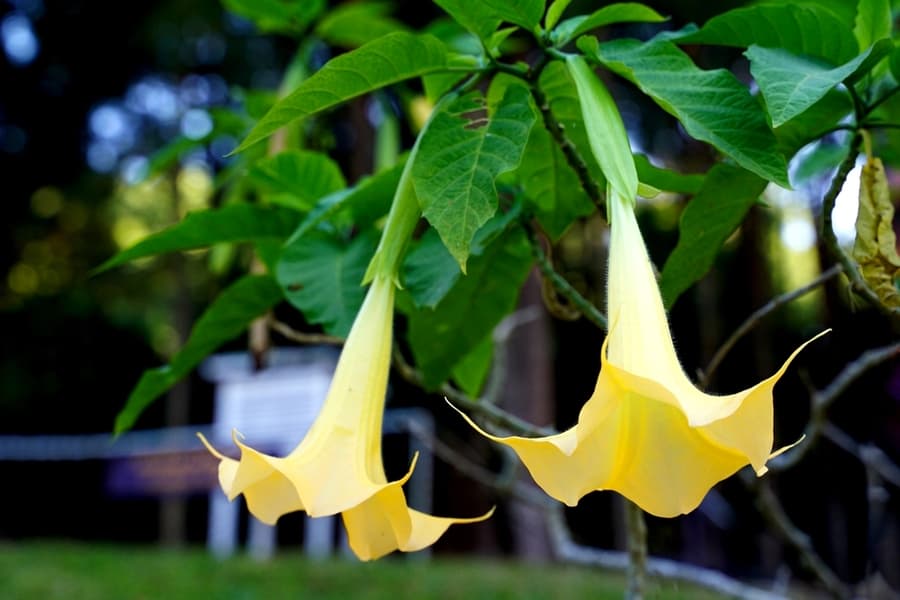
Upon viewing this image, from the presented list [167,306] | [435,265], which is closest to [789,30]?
[435,265]

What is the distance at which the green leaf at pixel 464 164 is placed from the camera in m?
0.50

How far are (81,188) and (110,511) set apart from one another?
2429 millimetres

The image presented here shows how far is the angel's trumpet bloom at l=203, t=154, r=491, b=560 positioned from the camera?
44cm

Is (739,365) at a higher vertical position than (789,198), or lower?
lower

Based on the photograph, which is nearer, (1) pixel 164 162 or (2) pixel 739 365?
(1) pixel 164 162

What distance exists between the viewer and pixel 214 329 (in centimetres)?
78

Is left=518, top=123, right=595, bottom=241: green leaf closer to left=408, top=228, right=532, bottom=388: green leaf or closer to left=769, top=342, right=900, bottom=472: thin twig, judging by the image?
left=408, top=228, right=532, bottom=388: green leaf

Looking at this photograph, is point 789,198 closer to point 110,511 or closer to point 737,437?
point 110,511

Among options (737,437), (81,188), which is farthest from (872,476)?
(81,188)

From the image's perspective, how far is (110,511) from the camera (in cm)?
636

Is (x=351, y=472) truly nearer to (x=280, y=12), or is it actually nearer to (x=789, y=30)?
(x=789, y=30)

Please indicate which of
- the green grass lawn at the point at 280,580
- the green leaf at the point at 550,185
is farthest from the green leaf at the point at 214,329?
the green grass lawn at the point at 280,580

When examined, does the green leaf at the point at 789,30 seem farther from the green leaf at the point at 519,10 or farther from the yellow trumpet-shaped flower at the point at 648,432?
the yellow trumpet-shaped flower at the point at 648,432

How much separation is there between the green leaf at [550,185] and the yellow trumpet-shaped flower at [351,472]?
200 mm
